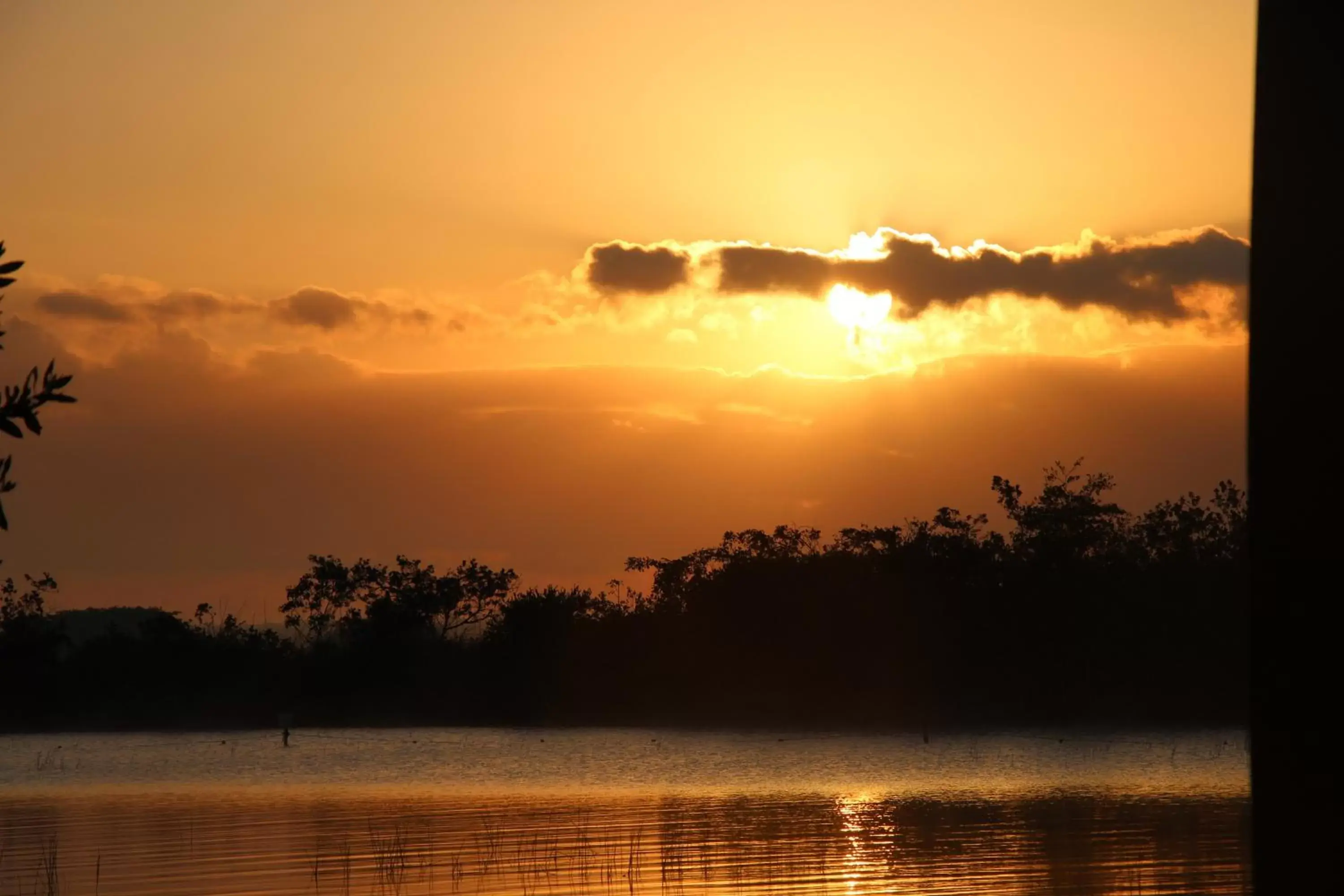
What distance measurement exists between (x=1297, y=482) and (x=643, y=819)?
23615mm

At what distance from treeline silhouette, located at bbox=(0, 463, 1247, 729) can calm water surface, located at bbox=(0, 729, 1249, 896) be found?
786cm

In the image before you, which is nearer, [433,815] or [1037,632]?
[433,815]

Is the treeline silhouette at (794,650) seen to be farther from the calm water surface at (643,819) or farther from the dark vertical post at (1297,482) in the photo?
the dark vertical post at (1297,482)

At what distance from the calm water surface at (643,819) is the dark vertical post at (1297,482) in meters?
13.8

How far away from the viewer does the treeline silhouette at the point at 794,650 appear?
54656 mm

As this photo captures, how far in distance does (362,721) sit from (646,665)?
10976mm

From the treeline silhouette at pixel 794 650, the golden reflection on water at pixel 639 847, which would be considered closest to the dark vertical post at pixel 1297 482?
the golden reflection on water at pixel 639 847

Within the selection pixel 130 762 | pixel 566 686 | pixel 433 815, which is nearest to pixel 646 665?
pixel 566 686

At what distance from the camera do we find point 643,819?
26.2 metres

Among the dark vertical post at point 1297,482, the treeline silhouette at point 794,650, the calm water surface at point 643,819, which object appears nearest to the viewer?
the dark vertical post at point 1297,482

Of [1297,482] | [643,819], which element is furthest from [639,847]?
[1297,482]

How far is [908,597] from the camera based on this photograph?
58.1 metres

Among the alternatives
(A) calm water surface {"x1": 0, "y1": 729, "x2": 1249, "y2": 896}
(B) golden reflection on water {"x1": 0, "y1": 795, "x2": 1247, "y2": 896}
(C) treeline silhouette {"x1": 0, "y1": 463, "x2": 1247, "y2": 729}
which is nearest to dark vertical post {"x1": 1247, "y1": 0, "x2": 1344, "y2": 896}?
(B) golden reflection on water {"x1": 0, "y1": 795, "x2": 1247, "y2": 896}

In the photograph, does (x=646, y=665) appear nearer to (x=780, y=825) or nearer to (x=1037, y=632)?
(x=1037, y=632)
